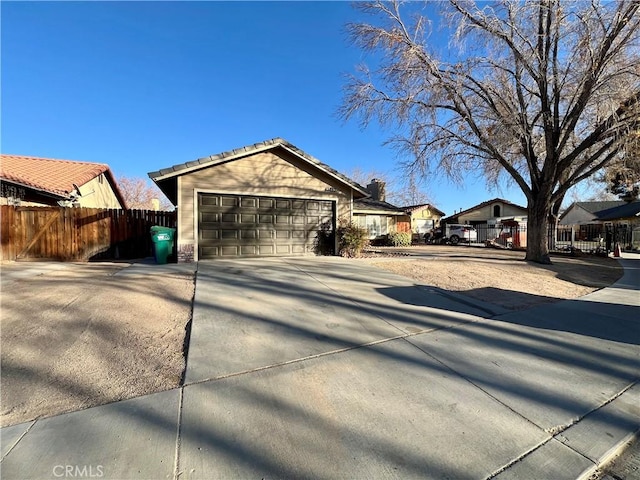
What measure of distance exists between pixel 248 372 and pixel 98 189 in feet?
63.4

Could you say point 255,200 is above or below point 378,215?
below

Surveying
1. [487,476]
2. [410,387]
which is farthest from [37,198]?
[487,476]

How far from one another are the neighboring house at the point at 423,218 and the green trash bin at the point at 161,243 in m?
25.5

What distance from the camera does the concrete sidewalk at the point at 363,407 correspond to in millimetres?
1841

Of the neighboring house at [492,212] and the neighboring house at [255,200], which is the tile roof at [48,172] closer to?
the neighboring house at [255,200]

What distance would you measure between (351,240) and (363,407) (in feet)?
28.8

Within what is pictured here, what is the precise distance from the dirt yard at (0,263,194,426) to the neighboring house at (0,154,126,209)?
25.7ft

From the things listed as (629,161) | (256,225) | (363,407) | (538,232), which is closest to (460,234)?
(538,232)

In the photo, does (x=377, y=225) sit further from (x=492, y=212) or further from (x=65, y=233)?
(x=492, y=212)

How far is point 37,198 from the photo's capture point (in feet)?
37.9

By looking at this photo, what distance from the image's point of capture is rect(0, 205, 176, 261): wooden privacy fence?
369 inches

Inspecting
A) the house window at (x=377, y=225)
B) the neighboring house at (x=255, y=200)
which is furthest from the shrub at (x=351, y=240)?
the house window at (x=377, y=225)

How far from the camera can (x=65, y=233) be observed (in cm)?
989

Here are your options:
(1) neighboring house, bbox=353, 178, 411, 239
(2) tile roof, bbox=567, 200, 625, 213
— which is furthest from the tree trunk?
(2) tile roof, bbox=567, 200, 625, 213
